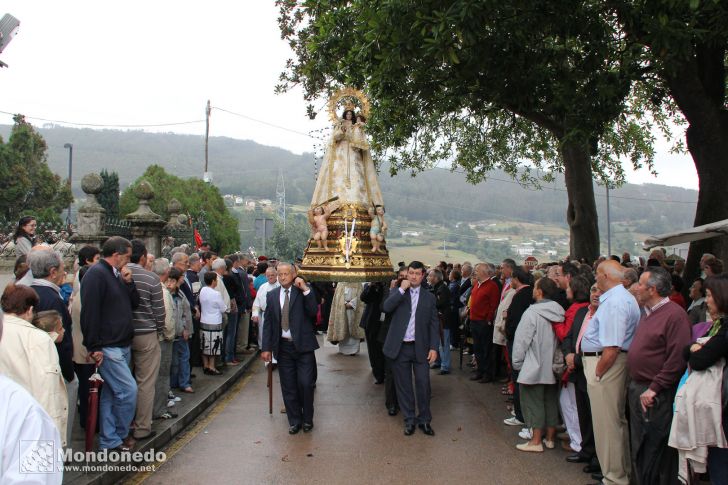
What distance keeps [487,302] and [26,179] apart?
37733mm

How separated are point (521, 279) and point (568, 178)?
33.4 feet

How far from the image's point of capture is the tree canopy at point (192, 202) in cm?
4256

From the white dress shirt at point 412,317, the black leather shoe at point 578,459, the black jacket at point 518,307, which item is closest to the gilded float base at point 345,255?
the white dress shirt at point 412,317

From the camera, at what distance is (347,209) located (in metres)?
10.0

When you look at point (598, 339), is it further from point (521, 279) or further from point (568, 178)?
point (568, 178)

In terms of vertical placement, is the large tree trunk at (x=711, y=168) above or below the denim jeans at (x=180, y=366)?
above

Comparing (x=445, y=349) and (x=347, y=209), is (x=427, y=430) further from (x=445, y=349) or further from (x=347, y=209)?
(x=445, y=349)

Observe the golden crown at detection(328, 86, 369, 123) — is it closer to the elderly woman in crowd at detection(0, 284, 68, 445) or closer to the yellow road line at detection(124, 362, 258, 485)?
the yellow road line at detection(124, 362, 258, 485)

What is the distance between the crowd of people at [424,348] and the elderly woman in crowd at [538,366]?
0.01 m

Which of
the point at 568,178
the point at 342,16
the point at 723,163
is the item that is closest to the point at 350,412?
the point at 342,16

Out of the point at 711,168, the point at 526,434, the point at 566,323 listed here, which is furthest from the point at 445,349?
the point at 711,168

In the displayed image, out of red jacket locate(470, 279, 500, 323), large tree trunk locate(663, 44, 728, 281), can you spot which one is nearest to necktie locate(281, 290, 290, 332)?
red jacket locate(470, 279, 500, 323)

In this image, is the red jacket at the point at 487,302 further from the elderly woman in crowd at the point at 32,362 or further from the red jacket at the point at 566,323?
the elderly woman in crowd at the point at 32,362

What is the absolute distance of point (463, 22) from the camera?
7.71 m
